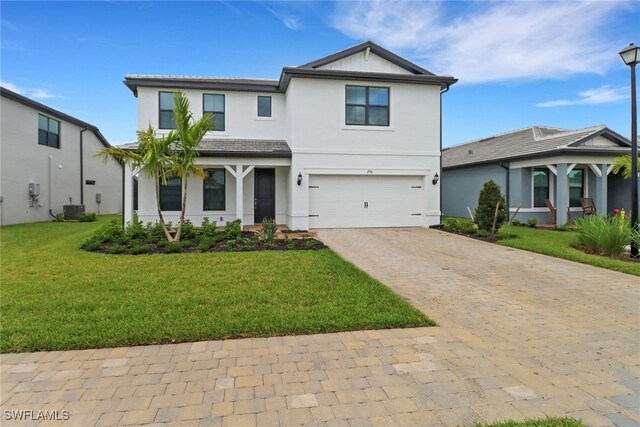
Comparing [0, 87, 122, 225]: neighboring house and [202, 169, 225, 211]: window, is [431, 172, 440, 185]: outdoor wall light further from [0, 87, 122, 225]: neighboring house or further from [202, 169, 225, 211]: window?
[0, 87, 122, 225]: neighboring house

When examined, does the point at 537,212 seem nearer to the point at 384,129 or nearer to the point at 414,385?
the point at 384,129

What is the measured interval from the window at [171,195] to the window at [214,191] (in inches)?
37.1

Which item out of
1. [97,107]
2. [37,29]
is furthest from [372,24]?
[97,107]

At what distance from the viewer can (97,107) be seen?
16562mm

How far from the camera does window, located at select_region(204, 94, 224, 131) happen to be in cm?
1443

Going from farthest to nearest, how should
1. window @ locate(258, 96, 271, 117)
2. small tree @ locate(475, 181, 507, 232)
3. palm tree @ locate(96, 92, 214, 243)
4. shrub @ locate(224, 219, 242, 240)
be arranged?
window @ locate(258, 96, 271, 117) < small tree @ locate(475, 181, 507, 232) < shrub @ locate(224, 219, 242, 240) < palm tree @ locate(96, 92, 214, 243)

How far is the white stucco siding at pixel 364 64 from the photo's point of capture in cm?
1351

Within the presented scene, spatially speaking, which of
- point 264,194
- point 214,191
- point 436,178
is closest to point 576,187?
point 436,178

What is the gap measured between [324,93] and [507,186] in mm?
9646

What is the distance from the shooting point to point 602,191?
14938 mm

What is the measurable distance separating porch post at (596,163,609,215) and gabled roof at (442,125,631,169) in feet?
2.57

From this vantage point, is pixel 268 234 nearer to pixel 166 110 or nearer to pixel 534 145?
pixel 166 110

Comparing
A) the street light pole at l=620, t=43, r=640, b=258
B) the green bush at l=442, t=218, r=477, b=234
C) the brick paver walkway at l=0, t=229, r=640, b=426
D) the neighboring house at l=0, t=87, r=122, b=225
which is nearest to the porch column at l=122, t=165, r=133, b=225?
the neighboring house at l=0, t=87, r=122, b=225

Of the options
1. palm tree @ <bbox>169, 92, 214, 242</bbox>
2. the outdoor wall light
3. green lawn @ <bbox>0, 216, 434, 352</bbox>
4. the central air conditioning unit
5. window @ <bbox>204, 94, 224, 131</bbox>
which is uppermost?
window @ <bbox>204, 94, 224, 131</bbox>
